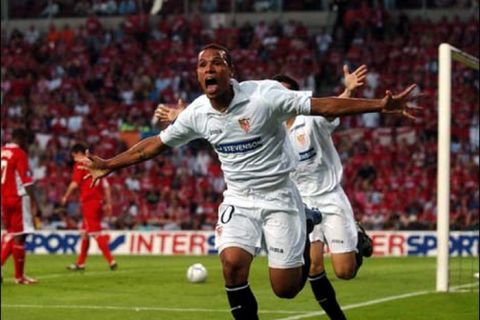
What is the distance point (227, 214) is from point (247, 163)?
1.53 ft

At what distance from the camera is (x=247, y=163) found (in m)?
10.4

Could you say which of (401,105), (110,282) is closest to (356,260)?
(401,105)

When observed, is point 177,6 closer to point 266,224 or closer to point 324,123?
point 324,123

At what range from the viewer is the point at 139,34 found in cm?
4125

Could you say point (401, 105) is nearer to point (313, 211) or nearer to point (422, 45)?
point (313, 211)

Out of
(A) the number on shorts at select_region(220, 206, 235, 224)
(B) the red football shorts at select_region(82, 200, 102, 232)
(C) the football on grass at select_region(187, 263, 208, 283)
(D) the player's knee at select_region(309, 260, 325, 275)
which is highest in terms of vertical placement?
(A) the number on shorts at select_region(220, 206, 235, 224)

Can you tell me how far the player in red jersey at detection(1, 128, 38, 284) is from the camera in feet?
66.3

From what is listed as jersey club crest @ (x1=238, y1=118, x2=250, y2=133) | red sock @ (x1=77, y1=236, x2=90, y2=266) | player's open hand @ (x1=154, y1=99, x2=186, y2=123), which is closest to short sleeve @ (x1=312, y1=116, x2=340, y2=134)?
player's open hand @ (x1=154, y1=99, x2=186, y2=123)

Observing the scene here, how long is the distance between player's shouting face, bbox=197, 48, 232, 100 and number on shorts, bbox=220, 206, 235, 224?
937mm

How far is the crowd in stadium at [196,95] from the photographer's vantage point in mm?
32156

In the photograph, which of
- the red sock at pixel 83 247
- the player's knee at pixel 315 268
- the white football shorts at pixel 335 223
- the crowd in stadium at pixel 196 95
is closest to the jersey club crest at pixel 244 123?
the player's knee at pixel 315 268

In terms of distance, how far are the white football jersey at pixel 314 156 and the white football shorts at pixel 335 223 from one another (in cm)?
8

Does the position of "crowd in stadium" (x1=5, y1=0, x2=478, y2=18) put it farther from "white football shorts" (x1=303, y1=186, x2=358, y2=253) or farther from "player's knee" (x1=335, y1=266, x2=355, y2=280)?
"player's knee" (x1=335, y1=266, x2=355, y2=280)

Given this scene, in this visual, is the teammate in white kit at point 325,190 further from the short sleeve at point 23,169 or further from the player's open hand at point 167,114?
the short sleeve at point 23,169
